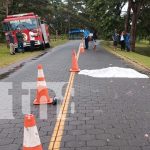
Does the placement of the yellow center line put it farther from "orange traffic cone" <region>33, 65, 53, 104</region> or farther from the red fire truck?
the red fire truck

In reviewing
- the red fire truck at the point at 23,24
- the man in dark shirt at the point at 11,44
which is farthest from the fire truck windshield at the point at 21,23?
the man in dark shirt at the point at 11,44

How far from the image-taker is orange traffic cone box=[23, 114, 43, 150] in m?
5.21

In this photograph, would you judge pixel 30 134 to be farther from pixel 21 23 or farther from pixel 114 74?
pixel 21 23

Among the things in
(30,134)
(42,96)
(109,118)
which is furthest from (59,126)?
(30,134)

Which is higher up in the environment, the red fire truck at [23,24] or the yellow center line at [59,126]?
the red fire truck at [23,24]

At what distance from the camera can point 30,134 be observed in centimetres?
530

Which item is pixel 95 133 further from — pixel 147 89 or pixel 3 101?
pixel 147 89

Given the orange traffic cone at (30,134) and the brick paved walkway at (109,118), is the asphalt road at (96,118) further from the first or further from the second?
the orange traffic cone at (30,134)

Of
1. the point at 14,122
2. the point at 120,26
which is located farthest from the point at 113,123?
the point at 120,26

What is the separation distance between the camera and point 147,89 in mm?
12406

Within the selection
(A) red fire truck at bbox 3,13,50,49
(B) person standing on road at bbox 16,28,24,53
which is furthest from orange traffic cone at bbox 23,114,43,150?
(A) red fire truck at bbox 3,13,50,49

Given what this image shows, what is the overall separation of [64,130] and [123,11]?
142ft

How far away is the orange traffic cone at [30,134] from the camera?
521 cm

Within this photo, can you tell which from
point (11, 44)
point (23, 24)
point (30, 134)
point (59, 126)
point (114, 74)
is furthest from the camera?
point (23, 24)
